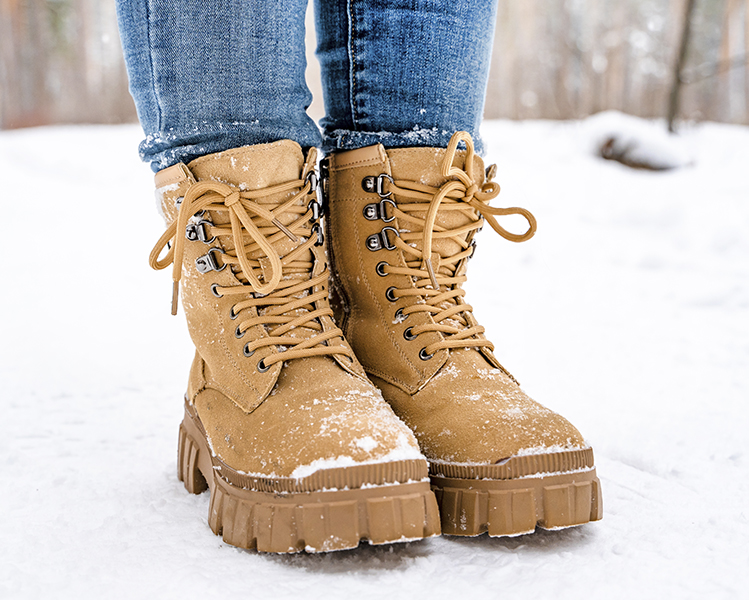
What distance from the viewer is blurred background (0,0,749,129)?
551 cm

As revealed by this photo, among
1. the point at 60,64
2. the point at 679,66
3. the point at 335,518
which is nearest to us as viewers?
the point at 335,518

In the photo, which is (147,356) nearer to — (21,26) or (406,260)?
(406,260)

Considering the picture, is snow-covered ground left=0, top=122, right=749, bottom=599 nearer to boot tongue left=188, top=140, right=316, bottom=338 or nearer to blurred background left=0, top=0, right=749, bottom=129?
boot tongue left=188, top=140, right=316, bottom=338

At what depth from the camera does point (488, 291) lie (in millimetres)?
2145

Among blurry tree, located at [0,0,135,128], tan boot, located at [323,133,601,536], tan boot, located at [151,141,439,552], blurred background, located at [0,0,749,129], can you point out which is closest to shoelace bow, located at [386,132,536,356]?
tan boot, located at [323,133,601,536]

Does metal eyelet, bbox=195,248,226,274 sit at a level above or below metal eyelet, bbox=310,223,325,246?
below

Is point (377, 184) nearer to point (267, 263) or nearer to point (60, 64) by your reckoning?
point (267, 263)

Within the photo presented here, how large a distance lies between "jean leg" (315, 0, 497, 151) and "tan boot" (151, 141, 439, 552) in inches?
4.2

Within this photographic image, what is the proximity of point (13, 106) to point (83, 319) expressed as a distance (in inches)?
183

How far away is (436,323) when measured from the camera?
0.76 metres

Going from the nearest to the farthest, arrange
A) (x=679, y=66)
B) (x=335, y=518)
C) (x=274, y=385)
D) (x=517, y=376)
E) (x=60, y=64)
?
(x=335, y=518)
(x=274, y=385)
(x=517, y=376)
(x=679, y=66)
(x=60, y=64)

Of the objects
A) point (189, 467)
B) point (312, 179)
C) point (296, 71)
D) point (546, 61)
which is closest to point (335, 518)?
point (189, 467)

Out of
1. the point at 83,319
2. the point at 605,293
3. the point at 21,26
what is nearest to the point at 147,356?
the point at 83,319

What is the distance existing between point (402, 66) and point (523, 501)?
52 cm
